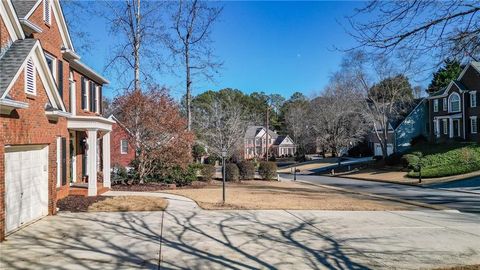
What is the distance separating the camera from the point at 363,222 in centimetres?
1166

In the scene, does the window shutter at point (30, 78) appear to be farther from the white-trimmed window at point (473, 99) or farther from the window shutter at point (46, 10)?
the white-trimmed window at point (473, 99)

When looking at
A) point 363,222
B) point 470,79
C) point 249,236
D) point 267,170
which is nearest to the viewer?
point 249,236

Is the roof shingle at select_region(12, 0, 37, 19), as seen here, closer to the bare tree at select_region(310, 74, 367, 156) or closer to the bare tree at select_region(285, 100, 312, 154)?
the bare tree at select_region(310, 74, 367, 156)

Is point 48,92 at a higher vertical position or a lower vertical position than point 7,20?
lower

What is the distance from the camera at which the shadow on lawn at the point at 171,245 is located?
7.00 meters

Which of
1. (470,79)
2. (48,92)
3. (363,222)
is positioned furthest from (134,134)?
(470,79)

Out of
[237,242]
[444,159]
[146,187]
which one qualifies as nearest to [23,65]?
[237,242]

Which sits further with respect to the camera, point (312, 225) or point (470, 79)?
point (470, 79)

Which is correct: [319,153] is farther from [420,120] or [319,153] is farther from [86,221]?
[86,221]

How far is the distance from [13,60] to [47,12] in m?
5.90

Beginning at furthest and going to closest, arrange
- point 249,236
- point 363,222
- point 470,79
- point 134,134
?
point 470,79, point 134,134, point 363,222, point 249,236

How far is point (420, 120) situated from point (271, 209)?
49.0 meters

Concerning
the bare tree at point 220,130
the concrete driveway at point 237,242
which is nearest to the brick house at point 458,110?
the bare tree at point 220,130

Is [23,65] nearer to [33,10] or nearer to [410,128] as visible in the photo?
[33,10]
